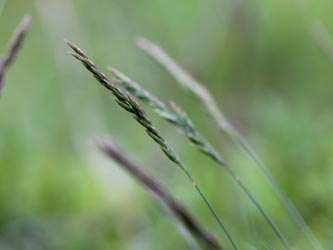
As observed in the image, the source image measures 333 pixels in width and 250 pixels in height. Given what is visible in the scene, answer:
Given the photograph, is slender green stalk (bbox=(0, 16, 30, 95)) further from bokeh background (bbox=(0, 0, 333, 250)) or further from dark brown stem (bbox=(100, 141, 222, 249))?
bokeh background (bbox=(0, 0, 333, 250))

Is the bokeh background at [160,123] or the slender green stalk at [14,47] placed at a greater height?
the bokeh background at [160,123]

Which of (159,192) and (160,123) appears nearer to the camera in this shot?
(159,192)

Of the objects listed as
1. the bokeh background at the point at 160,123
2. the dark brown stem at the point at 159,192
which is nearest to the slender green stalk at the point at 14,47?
the dark brown stem at the point at 159,192

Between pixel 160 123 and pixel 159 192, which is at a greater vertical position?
pixel 160 123

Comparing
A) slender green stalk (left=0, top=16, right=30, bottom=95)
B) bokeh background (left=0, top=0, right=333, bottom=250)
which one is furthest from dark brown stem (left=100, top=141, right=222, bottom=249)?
slender green stalk (left=0, top=16, right=30, bottom=95)

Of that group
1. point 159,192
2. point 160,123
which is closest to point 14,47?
point 159,192

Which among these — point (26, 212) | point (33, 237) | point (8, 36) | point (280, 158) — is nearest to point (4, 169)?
point (26, 212)

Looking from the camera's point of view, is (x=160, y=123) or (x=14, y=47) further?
(x=160, y=123)

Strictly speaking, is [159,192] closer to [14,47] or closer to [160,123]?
[14,47]

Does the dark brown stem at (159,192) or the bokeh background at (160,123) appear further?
the bokeh background at (160,123)

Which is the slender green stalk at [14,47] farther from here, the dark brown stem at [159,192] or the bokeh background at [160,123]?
the bokeh background at [160,123]
